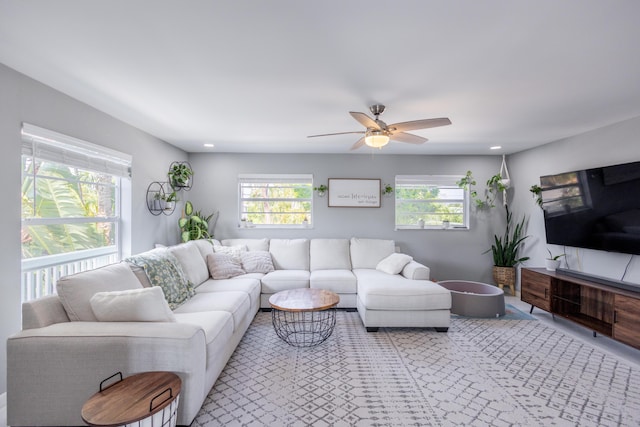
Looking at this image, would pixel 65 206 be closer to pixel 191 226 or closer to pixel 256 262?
pixel 191 226

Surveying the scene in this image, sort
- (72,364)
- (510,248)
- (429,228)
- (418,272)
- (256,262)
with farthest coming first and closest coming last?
1. (429,228)
2. (510,248)
3. (256,262)
4. (418,272)
5. (72,364)

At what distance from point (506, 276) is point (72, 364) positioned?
5.30m

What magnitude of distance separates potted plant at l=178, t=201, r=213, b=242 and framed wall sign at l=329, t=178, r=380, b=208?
2127 mm

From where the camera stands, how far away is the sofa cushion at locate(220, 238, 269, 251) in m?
4.45

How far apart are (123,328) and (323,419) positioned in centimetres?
139

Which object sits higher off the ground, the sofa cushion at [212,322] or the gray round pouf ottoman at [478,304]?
the sofa cushion at [212,322]

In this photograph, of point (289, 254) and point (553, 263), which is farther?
point (289, 254)

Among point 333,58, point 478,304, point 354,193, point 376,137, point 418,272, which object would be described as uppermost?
point 333,58

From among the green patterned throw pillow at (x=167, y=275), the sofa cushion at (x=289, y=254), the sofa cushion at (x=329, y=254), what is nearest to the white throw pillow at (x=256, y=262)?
the sofa cushion at (x=289, y=254)

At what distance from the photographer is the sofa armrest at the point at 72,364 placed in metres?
1.62

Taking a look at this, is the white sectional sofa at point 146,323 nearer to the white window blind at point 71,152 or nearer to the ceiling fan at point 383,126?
the white window blind at point 71,152

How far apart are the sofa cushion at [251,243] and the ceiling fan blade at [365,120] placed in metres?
2.75

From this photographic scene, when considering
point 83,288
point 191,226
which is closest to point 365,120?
point 83,288

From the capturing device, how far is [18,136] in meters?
2.07
